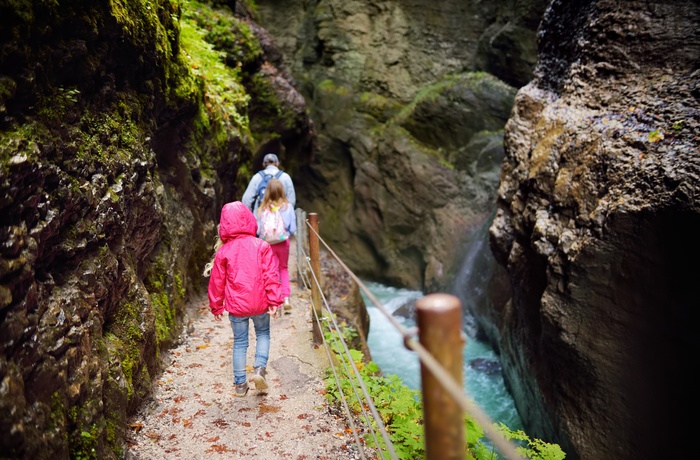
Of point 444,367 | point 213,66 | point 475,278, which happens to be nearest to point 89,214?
point 444,367

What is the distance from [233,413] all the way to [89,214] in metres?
2.11

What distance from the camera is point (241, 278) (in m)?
3.96

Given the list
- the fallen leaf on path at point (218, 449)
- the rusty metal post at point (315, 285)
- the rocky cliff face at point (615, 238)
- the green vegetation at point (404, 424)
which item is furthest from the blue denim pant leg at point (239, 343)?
the rocky cliff face at point (615, 238)

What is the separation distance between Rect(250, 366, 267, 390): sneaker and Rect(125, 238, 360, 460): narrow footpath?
15 centimetres

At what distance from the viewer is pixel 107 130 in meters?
3.97

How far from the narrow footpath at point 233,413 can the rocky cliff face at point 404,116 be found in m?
9.46

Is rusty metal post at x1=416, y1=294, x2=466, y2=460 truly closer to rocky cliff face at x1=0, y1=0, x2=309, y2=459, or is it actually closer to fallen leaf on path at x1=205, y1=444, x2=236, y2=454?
rocky cliff face at x1=0, y1=0, x2=309, y2=459

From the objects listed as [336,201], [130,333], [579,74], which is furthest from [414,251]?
[130,333]

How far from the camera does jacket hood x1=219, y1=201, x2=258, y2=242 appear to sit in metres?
4.05

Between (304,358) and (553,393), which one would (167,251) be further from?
(553,393)

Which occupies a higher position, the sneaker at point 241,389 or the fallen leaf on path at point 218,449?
the sneaker at point 241,389

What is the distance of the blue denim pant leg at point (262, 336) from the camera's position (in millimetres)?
4219

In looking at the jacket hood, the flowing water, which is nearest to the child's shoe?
the jacket hood

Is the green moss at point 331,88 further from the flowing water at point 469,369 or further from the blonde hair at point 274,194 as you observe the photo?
the blonde hair at point 274,194
